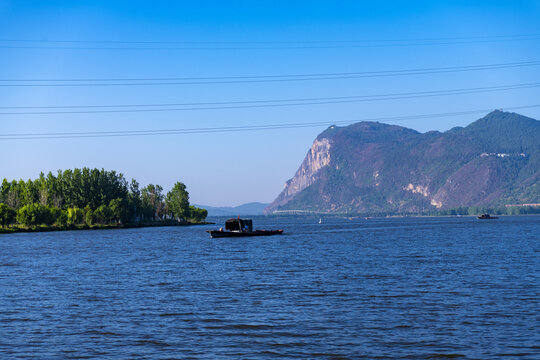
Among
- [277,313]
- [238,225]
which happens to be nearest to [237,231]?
[238,225]

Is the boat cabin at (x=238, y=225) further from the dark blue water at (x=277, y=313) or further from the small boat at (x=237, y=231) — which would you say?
the dark blue water at (x=277, y=313)

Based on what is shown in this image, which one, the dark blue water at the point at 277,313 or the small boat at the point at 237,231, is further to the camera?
the small boat at the point at 237,231

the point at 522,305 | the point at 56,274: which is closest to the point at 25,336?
the point at 522,305

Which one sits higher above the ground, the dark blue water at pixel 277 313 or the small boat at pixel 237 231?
the small boat at pixel 237 231

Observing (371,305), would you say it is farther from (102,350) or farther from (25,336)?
(25,336)

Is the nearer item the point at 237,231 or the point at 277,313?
the point at 277,313

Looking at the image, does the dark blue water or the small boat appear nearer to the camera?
the dark blue water

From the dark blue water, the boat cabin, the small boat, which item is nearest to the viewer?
the dark blue water

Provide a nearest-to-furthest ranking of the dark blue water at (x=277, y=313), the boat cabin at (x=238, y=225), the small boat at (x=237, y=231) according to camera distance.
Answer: the dark blue water at (x=277, y=313) → the small boat at (x=237, y=231) → the boat cabin at (x=238, y=225)

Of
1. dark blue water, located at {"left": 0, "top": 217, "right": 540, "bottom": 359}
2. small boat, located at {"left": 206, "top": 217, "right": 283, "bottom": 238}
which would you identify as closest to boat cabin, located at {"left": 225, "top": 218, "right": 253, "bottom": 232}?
small boat, located at {"left": 206, "top": 217, "right": 283, "bottom": 238}

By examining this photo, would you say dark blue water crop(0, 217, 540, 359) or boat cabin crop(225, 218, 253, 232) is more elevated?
boat cabin crop(225, 218, 253, 232)

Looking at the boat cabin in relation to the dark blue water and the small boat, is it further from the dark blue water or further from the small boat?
the dark blue water

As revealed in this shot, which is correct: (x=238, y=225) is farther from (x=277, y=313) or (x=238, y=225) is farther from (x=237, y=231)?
(x=277, y=313)

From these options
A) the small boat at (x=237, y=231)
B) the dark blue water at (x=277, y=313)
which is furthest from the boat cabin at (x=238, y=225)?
the dark blue water at (x=277, y=313)
